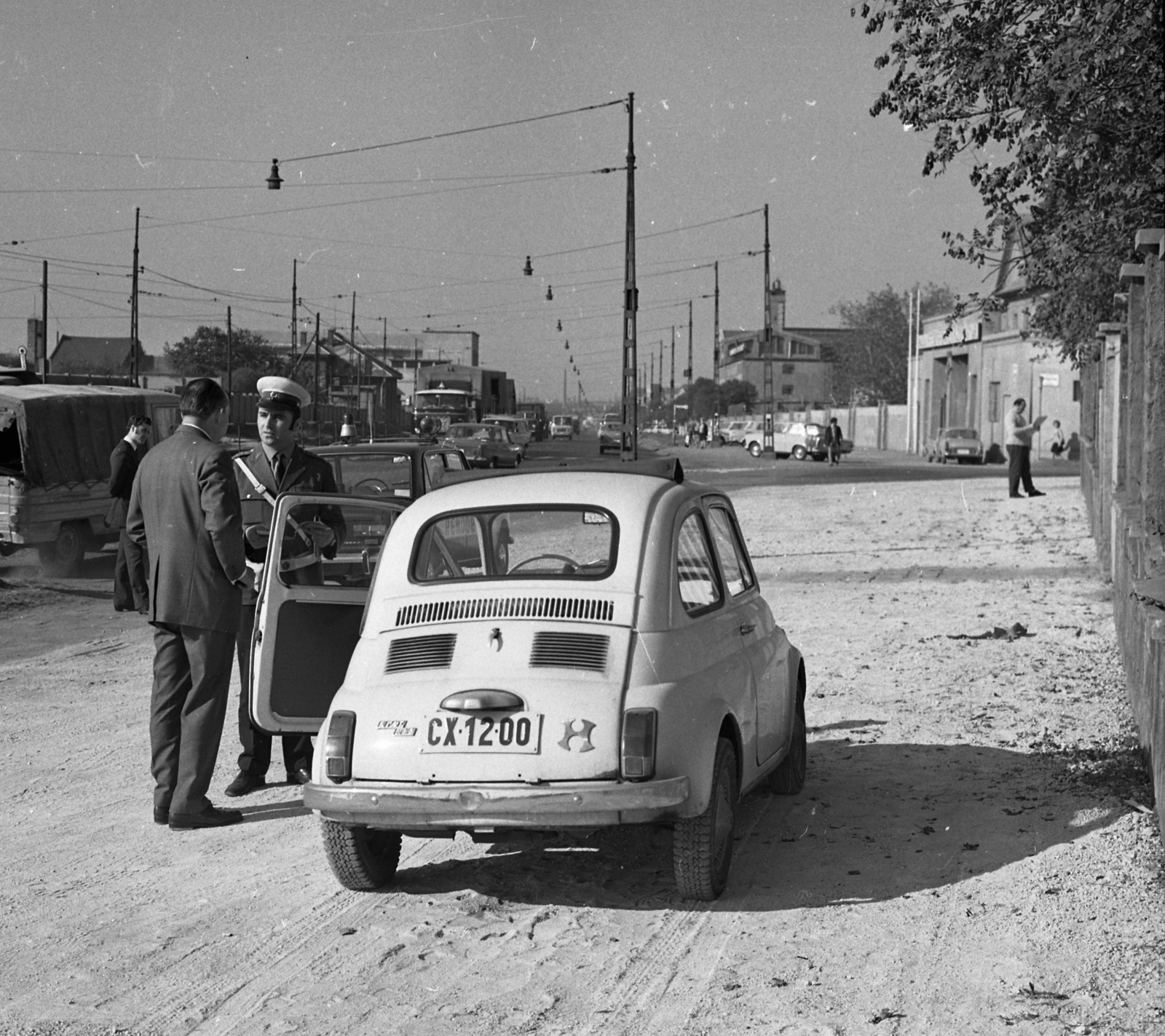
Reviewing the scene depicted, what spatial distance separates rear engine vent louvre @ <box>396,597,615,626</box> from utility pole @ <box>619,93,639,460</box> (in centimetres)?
2309

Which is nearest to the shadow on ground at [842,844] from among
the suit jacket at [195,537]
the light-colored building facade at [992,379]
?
the suit jacket at [195,537]

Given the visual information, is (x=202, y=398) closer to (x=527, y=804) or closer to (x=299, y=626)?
(x=299, y=626)

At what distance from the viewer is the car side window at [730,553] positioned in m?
6.74

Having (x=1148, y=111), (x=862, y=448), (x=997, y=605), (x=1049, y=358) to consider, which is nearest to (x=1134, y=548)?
(x=1148, y=111)

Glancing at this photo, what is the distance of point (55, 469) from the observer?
19109 millimetres

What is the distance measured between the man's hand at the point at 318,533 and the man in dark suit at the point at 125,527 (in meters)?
0.78

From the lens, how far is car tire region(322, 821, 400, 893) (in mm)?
5750

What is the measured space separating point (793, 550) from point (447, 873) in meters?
15.2

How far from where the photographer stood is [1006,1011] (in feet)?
15.1

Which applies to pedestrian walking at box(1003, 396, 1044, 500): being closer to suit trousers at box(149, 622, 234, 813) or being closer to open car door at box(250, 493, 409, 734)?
open car door at box(250, 493, 409, 734)

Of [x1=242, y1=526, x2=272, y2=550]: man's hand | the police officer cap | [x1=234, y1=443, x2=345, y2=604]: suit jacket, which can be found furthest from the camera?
[x1=242, y1=526, x2=272, y2=550]: man's hand

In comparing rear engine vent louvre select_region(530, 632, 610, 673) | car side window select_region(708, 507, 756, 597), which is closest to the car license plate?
rear engine vent louvre select_region(530, 632, 610, 673)

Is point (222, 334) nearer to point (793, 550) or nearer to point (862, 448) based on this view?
point (862, 448)

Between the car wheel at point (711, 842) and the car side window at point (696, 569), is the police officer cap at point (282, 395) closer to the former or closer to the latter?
the car side window at point (696, 569)
